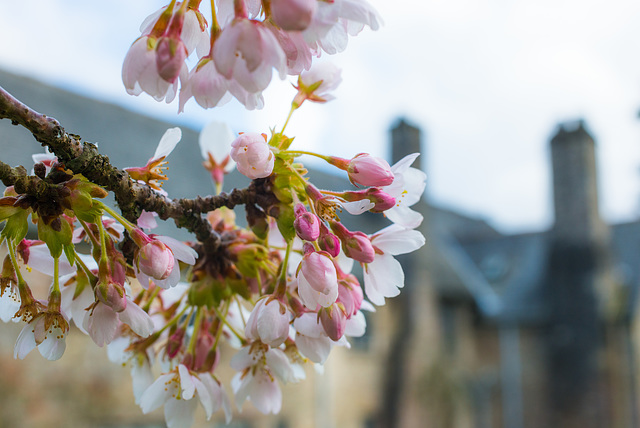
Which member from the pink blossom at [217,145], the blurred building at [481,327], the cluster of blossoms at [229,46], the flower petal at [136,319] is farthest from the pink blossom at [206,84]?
the blurred building at [481,327]

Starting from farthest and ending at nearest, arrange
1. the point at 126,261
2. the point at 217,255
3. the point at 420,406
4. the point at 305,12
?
the point at 420,406
the point at 217,255
the point at 126,261
the point at 305,12

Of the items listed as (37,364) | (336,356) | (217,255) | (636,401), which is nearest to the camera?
(217,255)

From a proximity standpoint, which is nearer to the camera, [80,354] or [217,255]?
[217,255]

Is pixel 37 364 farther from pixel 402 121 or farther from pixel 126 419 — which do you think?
pixel 402 121

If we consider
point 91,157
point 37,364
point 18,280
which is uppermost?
point 91,157

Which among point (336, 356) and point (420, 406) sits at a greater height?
point (336, 356)

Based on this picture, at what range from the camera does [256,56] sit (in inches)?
19.8

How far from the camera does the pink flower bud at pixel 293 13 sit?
0.45 m

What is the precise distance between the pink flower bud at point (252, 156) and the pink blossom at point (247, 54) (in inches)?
6.0

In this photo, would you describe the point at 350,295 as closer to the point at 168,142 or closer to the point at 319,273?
the point at 319,273

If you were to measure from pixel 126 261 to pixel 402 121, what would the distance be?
492 inches

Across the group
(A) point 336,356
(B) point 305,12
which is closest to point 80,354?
(A) point 336,356

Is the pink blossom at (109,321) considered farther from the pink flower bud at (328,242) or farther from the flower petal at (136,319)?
the pink flower bud at (328,242)

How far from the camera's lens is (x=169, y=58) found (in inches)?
21.2
